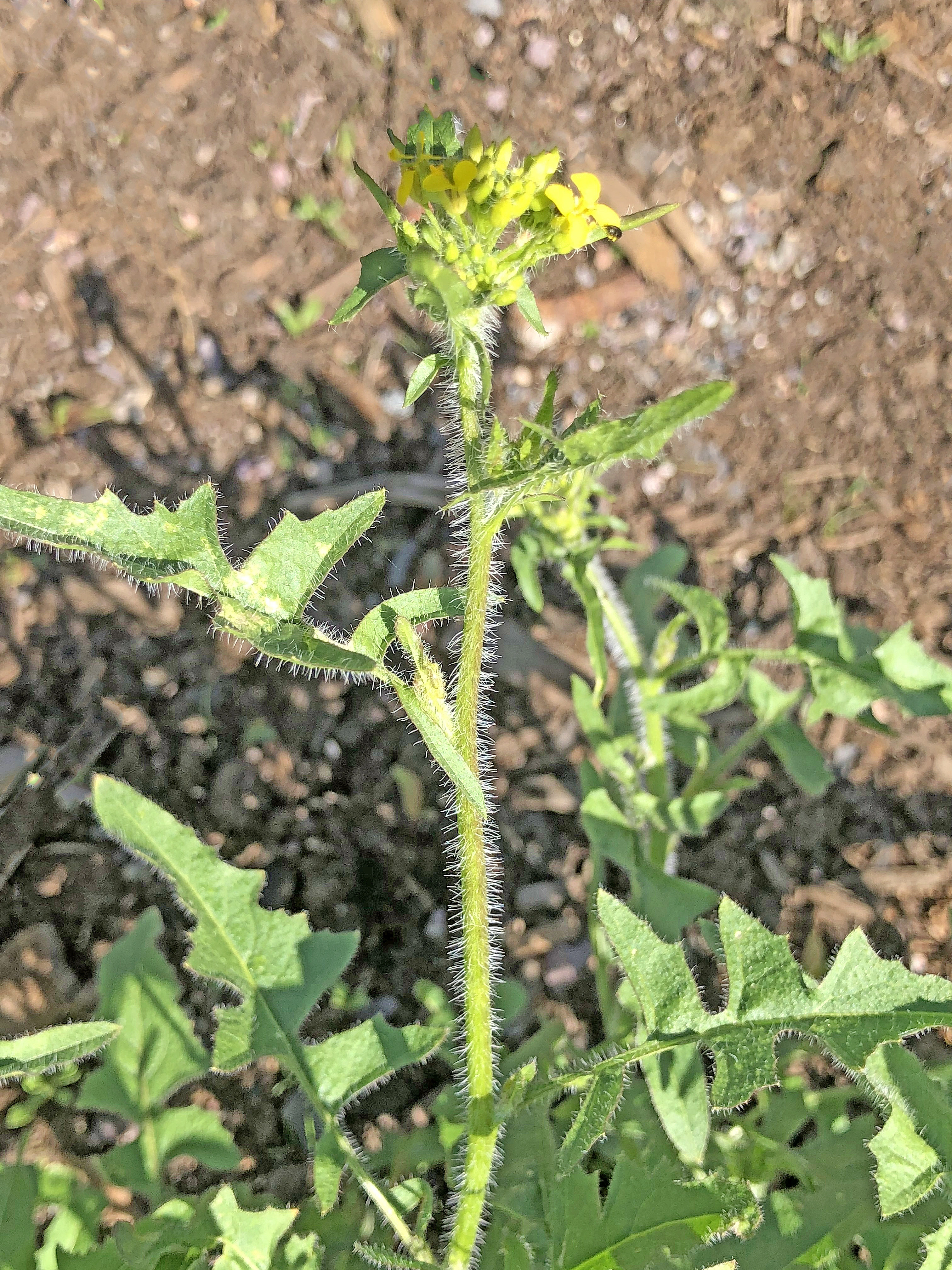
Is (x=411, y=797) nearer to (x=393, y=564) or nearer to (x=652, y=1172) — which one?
(x=393, y=564)

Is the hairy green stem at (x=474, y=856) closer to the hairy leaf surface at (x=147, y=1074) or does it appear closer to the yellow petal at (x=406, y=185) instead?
the yellow petal at (x=406, y=185)

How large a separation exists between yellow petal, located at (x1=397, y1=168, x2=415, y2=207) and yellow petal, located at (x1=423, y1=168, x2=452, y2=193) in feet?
0.19

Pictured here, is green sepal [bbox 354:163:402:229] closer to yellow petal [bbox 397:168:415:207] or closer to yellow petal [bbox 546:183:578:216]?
yellow petal [bbox 397:168:415:207]

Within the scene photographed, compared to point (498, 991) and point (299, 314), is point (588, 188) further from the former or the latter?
point (299, 314)

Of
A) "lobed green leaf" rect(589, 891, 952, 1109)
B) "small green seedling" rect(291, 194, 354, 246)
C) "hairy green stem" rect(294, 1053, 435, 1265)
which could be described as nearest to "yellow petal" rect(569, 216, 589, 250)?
"lobed green leaf" rect(589, 891, 952, 1109)

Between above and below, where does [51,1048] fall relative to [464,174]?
below

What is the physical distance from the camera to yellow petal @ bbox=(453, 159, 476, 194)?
144cm

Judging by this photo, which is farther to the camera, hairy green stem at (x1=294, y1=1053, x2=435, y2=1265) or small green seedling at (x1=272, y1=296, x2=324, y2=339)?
small green seedling at (x1=272, y1=296, x2=324, y2=339)

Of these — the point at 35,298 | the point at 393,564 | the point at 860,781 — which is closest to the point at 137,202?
the point at 35,298

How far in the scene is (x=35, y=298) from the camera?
3.53 m

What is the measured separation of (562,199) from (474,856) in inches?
42.4

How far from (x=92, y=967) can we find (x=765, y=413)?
9.39ft

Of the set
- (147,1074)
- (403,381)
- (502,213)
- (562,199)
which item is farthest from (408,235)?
(403,381)

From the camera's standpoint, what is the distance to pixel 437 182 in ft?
4.79
